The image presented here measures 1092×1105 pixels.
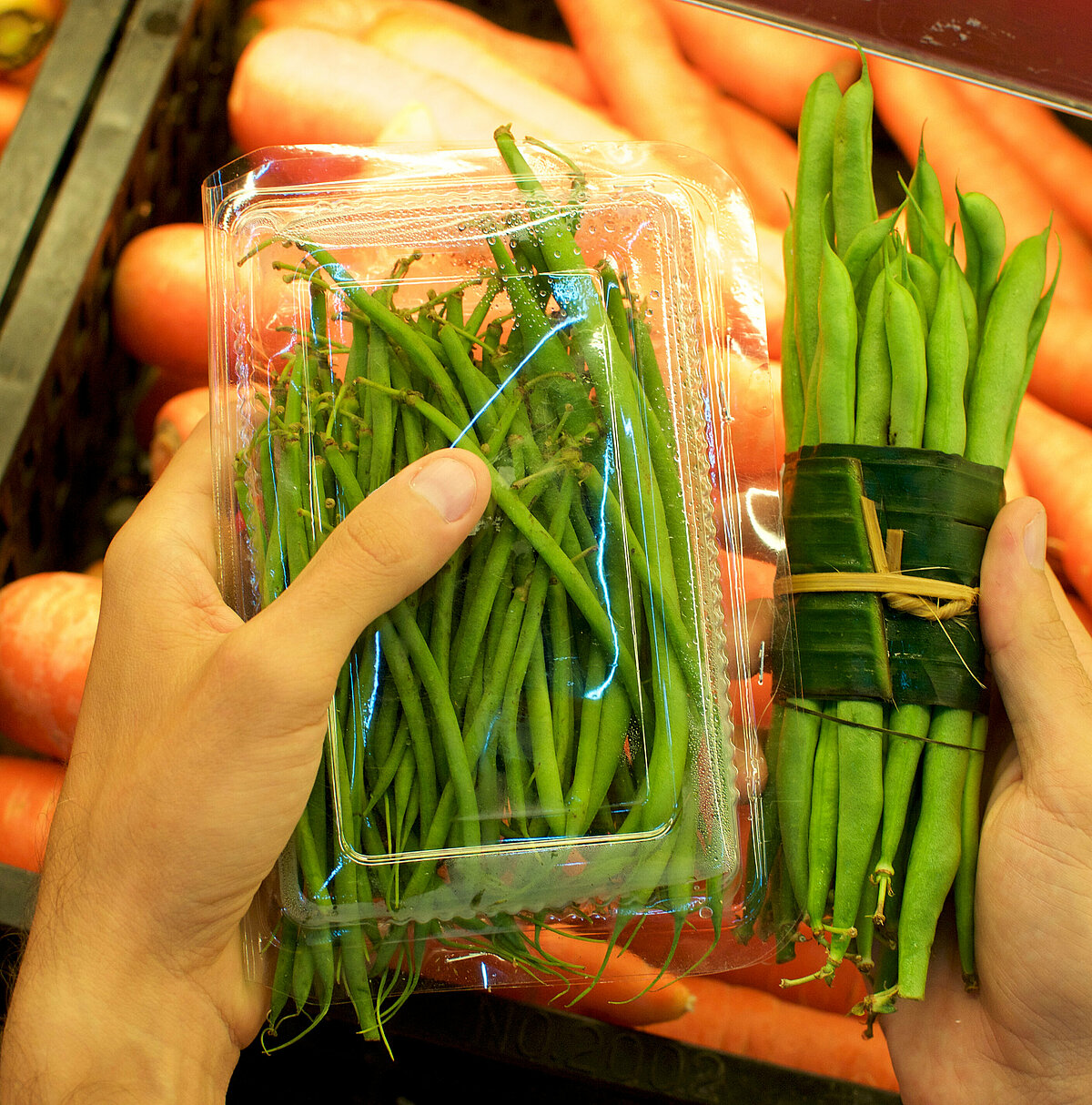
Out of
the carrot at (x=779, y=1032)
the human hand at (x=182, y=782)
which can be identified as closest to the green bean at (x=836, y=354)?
the human hand at (x=182, y=782)

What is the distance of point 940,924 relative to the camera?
832 mm

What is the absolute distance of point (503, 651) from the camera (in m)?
0.68

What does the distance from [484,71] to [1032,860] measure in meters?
1.23

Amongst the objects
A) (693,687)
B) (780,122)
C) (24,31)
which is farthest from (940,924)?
(24,31)

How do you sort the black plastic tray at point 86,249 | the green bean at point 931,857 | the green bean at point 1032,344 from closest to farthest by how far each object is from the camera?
1. the green bean at point 931,857
2. the green bean at point 1032,344
3. the black plastic tray at point 86,249

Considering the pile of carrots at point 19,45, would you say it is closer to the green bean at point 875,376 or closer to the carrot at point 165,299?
the carrot at point 165,299

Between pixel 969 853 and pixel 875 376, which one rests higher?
pixel 875 376

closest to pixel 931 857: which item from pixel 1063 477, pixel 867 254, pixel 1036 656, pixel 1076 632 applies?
pixel 1036 656

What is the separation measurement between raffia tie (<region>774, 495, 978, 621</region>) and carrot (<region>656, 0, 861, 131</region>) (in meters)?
0.71

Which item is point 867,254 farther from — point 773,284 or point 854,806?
point 854,806

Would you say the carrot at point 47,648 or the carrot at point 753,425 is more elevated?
the carrot at point 753,425

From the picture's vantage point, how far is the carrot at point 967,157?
49.7 inches

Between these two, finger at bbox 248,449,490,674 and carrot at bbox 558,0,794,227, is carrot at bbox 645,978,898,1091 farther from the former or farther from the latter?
carrot at bbox 558,0,794,227

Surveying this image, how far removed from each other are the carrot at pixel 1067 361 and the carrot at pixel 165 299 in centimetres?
116
